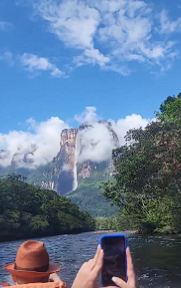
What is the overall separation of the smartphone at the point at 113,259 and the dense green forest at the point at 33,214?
54.1 m

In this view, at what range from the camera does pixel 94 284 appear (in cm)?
148

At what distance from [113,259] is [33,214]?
2556 inches

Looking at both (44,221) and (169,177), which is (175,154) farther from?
(44,221)

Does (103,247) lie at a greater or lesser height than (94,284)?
greater

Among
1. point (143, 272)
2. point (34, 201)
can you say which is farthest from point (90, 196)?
point (143, 272)

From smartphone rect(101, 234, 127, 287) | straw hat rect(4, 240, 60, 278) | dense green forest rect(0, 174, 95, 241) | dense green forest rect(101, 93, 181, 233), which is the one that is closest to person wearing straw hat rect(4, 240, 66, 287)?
straw hat rect(4, 240, 60, 278)

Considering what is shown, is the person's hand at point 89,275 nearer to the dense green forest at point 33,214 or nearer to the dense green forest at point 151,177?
the dense green forest at point 151,177

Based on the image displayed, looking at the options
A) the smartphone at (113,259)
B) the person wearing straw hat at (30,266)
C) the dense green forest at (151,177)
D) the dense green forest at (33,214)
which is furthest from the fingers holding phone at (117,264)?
the dense green forest at (33,214)

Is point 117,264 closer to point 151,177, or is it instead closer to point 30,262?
point 30,262

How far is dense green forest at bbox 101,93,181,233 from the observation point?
79.2ft

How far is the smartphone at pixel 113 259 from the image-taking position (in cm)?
161

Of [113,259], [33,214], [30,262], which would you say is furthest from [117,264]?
[33,214]

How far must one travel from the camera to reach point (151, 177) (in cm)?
2695

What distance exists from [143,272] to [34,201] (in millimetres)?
54129
